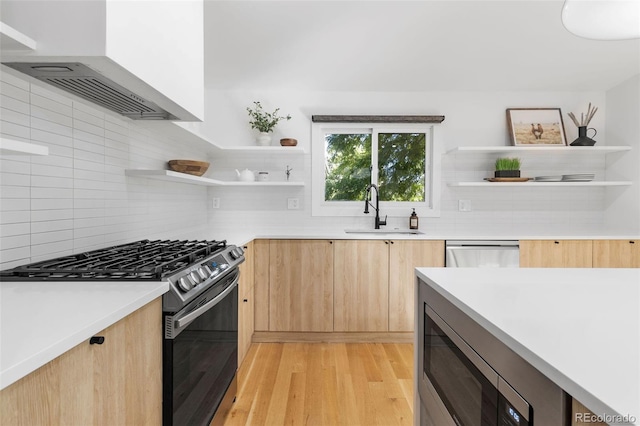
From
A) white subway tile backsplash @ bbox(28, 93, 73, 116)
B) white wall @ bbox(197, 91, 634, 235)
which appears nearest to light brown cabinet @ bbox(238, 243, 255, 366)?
white wall @ bbox(197, 91, 634, 235)

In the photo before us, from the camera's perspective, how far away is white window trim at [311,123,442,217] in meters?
3.45

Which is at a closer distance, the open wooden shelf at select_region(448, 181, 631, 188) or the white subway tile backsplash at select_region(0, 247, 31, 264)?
the white subway tile backsplash at select_region(0, 247, 31, 264)

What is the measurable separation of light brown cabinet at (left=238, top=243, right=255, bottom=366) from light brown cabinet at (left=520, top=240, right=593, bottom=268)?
2293mm

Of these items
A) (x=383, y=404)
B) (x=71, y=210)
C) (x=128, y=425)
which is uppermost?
(x=71, y=210)

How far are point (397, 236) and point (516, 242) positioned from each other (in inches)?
40.2

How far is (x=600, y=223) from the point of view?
342 cm

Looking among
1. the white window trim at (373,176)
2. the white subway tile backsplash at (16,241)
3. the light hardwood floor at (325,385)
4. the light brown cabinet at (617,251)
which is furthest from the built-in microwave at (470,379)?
the light brown cabinet at (617,251)

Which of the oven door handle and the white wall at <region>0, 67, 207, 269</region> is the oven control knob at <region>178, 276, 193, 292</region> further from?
the white wall at <region>0, 67, 207, 269</region>

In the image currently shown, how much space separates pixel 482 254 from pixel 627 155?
1.85m

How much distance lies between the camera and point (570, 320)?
2.51 ft

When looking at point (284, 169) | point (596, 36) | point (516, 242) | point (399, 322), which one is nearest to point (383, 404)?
point (399, 322)

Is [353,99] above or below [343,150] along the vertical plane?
above

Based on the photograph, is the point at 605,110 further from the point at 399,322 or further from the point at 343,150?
the point at 399,322

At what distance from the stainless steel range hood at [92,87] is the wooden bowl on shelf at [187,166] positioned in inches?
23.0
